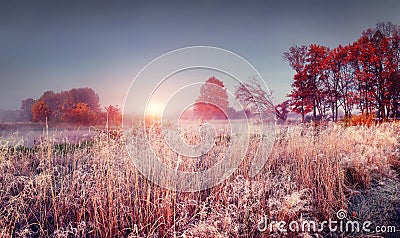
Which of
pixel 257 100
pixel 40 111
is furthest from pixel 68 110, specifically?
pixel 257 100

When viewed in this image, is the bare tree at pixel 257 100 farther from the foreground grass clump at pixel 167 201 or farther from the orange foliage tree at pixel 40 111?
the orange foliage tree at pixel 40 111

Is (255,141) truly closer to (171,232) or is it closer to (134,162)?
(134,162)

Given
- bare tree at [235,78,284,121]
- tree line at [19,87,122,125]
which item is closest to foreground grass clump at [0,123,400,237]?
bare tree at [235,78,284,121]

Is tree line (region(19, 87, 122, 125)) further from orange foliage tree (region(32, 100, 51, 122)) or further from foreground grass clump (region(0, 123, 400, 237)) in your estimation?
foreground grass clump (region(0, 123, 400, 237))

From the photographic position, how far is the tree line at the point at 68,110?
15.0 m

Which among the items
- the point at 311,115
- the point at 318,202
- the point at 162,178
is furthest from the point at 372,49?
the point at 162,178

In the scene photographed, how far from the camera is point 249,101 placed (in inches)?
332

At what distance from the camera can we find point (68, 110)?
652 inches

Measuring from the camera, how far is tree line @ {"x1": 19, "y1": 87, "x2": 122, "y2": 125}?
15.0m

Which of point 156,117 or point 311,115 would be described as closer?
point 156,117

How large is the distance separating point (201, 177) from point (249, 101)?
5.18m

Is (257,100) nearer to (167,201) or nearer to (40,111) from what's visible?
(167,201)

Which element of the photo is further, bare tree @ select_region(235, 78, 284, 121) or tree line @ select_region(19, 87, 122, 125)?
tree line @ select_region(19, 87, 122, 125)

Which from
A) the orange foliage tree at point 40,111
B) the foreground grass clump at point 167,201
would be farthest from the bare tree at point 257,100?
the orange foliage tree at point 40,111
